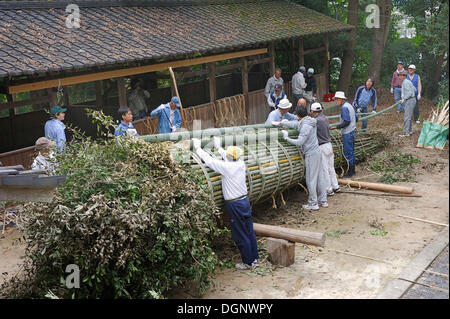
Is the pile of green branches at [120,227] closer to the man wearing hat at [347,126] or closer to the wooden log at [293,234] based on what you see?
the wooden log at [293,234]

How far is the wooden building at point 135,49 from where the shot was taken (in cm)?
967

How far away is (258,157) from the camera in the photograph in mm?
8180

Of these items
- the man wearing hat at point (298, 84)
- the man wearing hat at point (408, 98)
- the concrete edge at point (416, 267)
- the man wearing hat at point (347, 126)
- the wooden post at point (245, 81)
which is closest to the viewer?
the concrete edge at point (416, 267)

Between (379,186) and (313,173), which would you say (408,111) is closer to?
(379,186)

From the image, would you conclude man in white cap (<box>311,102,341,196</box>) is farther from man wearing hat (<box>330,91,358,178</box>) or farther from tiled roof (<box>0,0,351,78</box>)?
tiled roof (<box>0,0,351,78</box>)

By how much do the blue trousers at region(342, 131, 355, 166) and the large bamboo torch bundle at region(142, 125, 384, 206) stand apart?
1.46 m

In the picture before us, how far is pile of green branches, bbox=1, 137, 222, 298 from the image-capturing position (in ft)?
17.4

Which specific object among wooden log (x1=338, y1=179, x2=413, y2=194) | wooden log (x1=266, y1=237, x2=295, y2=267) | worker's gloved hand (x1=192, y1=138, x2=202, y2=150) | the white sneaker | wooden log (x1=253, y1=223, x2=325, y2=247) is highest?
worker's gloved hand (x1=192, y1=138, x2=202, y2=150)

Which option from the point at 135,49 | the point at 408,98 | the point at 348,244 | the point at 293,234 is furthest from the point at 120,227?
the point at 408,98

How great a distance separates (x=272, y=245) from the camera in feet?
22.6

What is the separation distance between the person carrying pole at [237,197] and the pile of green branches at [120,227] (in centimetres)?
43

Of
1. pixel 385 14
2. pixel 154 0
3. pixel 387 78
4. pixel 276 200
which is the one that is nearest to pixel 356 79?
pixel 387 78

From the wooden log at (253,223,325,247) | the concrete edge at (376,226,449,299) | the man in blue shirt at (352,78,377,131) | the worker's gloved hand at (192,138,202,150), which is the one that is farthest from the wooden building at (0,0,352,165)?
the concrete edge at (376,226,449,299)

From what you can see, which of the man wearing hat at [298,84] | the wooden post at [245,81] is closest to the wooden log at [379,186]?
the wooden post at [245,81]
